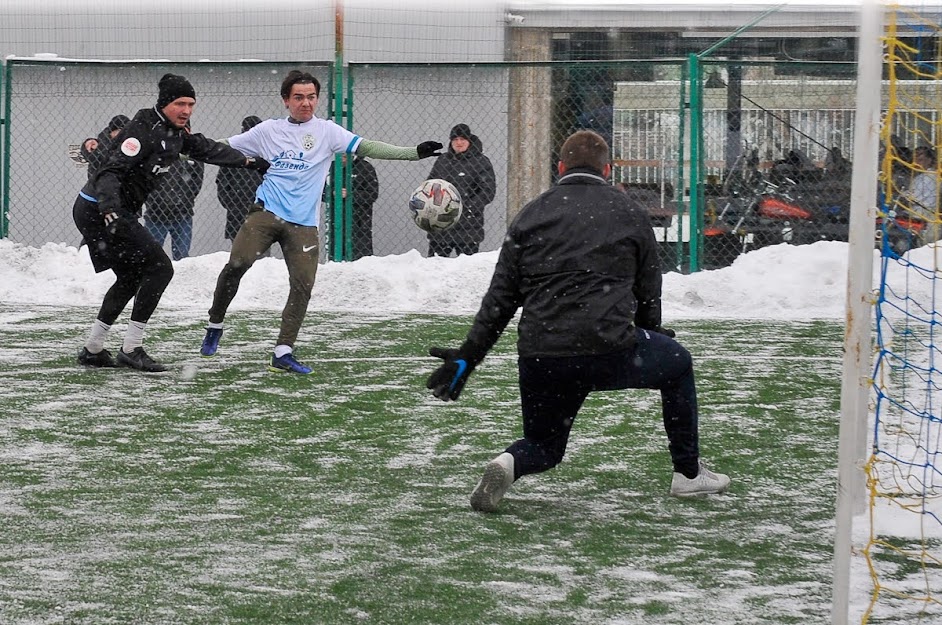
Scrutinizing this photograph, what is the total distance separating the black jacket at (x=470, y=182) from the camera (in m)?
14.9

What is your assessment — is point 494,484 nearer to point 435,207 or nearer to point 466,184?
point 435,207

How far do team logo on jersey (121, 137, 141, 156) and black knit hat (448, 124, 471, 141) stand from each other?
6.26 m

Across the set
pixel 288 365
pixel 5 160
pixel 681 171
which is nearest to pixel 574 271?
pixel 288 365

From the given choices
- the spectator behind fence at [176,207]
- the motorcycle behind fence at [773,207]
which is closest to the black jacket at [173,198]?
the spectator behind fence at [176,207]

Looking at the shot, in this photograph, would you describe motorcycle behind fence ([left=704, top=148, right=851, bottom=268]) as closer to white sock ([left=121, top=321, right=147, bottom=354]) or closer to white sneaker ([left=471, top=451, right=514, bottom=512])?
white sock ([left=121, top=321, right=147, bottom=354])

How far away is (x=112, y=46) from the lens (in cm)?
1752

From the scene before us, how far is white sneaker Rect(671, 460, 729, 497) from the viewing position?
5.95m

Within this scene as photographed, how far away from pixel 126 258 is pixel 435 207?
3.73 meters

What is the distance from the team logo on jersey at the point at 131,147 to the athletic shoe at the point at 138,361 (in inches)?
50.9

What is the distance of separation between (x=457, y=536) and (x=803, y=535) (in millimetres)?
1261

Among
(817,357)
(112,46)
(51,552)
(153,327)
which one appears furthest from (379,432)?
(112,46)

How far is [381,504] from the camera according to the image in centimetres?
587

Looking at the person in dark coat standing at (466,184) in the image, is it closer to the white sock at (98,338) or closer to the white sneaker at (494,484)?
the white sock at (98,338)

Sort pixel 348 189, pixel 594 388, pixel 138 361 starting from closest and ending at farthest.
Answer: pixel 594 388 < pixel 138 361 < pixel 348 189
